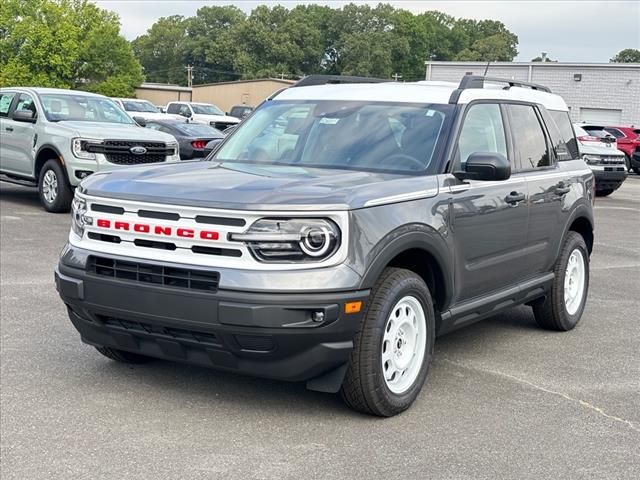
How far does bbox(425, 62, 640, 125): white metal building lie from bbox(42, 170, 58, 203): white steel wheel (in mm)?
33224

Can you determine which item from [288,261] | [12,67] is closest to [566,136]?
[288,261]

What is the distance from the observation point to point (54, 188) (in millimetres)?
13250

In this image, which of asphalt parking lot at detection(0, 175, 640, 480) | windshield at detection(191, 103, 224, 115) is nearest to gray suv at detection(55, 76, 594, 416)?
asphalt parking lot at detection(0, 175, 640, 480)

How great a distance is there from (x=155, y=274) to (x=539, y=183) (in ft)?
10.2

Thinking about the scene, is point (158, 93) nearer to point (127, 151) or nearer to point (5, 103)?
point (5, 103)

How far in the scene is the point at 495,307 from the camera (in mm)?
5977

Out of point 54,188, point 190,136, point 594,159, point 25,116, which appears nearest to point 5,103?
point 25,116

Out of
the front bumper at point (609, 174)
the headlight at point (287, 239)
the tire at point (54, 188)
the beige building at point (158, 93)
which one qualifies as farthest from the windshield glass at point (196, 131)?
the beige building at point (158, 93)

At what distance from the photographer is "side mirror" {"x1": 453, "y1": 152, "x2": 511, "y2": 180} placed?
534 centimetres

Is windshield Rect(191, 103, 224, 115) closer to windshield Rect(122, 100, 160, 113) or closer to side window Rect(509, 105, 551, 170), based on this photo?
windshield Rect(122, 100, 160, 113)

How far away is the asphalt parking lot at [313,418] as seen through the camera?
4.19 metres

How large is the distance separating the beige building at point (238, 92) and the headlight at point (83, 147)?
5909 centimetres

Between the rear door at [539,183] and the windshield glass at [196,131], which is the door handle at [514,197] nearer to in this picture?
the rear door at [539,183]

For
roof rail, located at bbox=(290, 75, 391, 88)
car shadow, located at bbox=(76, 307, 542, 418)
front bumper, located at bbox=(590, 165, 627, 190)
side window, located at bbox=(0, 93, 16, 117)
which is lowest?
front bumper, located at bbox=(590, 165, 627, 190)
